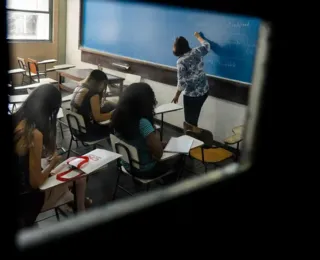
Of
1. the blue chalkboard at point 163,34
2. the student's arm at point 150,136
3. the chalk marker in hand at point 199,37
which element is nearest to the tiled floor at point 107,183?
the student's arm at point 150,136

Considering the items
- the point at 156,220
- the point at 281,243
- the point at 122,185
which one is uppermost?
the point at 156,220

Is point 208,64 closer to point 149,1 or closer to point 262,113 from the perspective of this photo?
point 262,113

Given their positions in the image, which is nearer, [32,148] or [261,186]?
[261,186]

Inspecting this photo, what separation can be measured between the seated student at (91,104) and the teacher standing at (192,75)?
95 centimetres

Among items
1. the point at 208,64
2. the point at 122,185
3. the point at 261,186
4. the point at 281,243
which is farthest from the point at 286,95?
the point at 208,64

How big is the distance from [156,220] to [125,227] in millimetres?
66

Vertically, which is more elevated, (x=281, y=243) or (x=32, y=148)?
(x=281, y=243)

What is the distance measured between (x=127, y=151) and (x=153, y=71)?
273 cm

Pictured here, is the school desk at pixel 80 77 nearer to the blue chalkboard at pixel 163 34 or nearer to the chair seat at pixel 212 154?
the blue chalkboard at pixel 163 34

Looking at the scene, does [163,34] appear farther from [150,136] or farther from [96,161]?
[96,161]

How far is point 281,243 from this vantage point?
→ 801 millimetres

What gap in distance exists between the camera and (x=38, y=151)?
5.99ft

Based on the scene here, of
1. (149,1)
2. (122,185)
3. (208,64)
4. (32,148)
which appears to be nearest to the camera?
(149,1)

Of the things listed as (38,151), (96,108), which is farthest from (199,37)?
(38,151)
